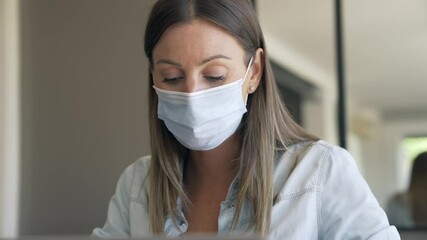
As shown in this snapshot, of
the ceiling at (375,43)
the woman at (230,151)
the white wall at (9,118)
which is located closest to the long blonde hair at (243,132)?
the woman at (230,151)

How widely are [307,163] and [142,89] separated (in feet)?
3.69

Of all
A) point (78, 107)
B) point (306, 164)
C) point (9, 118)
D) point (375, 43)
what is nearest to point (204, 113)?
point (306, 164)

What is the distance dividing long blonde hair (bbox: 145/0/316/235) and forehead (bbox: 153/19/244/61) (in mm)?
12

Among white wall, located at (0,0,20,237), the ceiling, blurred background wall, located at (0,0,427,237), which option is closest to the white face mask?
blurred background wall, located at (0,0,427,237)

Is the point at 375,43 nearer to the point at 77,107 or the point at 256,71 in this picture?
the point at 77,107

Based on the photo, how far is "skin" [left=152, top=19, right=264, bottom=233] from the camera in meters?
1.39

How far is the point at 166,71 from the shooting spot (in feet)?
4.65

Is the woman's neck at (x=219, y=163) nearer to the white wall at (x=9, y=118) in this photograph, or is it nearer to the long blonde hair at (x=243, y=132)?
the long blonde hair at (x=243, y=132)

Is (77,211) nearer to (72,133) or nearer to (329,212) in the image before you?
(72,133)

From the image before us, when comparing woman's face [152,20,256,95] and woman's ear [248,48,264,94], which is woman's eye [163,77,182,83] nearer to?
woman's face [152,20,256,95]

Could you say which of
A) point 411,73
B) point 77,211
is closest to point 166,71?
point 77,211

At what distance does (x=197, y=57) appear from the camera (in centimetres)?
138

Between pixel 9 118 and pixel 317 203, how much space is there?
1.58 metres

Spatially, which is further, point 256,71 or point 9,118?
point 9,118
